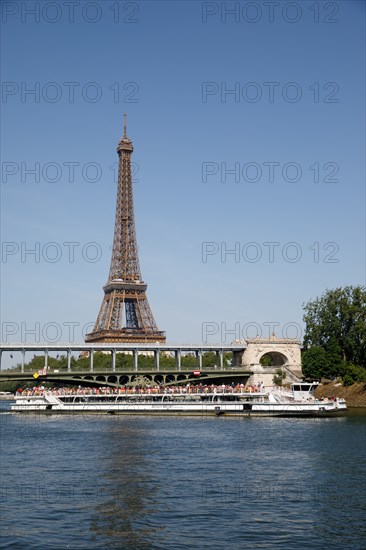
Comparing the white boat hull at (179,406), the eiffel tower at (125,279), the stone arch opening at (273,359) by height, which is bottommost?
the white boat hull at (179,406)

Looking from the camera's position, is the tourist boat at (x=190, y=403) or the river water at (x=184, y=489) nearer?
the river water at (x=184, y=489)

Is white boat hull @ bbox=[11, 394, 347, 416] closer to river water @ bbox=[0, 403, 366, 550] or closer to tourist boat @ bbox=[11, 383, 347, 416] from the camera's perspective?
tourist boat @ bbox=[11, 383, 347, 416]

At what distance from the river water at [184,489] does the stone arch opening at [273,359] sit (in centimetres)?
6299

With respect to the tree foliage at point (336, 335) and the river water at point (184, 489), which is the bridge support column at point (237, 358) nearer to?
the tree foliage at point (336, 335)

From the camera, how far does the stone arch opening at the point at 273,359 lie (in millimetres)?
126312

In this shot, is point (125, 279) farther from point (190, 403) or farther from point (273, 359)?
point (190, 403)

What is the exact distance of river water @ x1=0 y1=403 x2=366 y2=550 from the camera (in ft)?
88.1

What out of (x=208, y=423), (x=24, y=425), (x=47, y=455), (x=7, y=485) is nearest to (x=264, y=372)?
(x=208, y=423)

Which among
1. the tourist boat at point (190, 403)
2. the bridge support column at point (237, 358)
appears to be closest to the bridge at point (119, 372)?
the bridge support column at point (237, 358)

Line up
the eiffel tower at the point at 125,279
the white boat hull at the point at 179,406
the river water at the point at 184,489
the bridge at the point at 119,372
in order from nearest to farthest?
1. the river water at the point at 184,489
2. the white boat hull at the point at 179,406
3. the bridge at the point at 119,372
4. the eiffel tower at the point at 125,279

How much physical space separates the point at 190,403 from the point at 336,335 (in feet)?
124

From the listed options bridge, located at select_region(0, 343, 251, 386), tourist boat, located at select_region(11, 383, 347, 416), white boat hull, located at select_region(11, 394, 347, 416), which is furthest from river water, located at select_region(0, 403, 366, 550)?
bridge, located at select_region(0, 343, 251, 386)

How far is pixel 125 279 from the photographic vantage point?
151000 millimetres

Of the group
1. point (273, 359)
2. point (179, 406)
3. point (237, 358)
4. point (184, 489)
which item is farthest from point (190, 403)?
point (184, 489)
